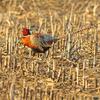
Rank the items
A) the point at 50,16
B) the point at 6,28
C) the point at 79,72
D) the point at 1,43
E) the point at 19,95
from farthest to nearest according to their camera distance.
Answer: the point at 50,16 → the point at 6,28 → the point at 1,43 → the point at 79,72 → the point at 19,95

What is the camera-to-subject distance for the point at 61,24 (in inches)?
254

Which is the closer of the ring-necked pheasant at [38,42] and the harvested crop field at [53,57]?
the harvested crop field at [53,57]

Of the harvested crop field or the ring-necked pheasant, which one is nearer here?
the harvested crop field

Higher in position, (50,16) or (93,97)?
(50,16)

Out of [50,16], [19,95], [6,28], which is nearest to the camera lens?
[19,95]

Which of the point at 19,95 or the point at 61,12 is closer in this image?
the point at 19,95

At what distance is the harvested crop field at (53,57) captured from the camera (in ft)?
16.0

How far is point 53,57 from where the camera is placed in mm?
5523

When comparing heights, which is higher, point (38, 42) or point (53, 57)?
point (38, 42)

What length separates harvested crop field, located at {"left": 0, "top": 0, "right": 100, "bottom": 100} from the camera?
489 cm

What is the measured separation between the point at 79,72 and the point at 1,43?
106cm

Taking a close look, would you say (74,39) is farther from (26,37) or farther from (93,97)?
(93,97)

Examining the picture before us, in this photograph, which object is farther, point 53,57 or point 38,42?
point 53,57

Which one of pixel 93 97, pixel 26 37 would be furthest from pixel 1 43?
pixel 93 97
